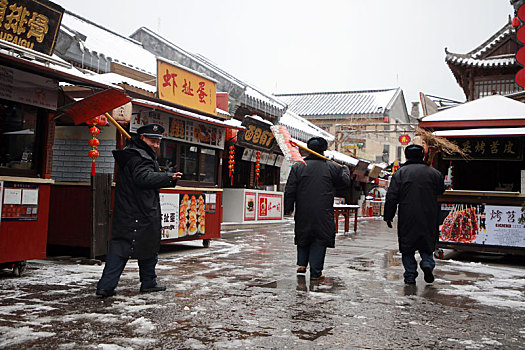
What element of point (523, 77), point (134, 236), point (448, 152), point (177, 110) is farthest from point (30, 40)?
point (448, 152)

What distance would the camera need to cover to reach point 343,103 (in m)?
44.4

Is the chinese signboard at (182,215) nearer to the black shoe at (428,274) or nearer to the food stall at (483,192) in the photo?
the black shoe at (428,274)

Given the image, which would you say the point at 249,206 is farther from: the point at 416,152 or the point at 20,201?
the point at 20,201

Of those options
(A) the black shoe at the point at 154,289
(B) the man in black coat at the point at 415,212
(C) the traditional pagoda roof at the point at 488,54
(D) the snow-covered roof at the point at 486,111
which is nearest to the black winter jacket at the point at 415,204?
(B) the man in black coat at the point at 415,212

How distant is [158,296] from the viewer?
17.5 feet

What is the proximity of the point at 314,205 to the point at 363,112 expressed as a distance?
36577 mm

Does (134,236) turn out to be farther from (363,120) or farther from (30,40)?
(363,120)

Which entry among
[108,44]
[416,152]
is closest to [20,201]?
[416,152]

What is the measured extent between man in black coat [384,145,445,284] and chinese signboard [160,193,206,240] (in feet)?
13.6

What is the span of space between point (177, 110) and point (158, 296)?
4589 mm

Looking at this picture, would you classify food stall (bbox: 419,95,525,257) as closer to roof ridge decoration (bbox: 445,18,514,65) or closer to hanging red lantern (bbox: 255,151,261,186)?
hanging red lantern (bbox: 255,151,261,186)

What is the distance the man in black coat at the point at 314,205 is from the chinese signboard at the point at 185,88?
368 centimetres

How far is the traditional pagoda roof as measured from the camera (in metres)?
21.0

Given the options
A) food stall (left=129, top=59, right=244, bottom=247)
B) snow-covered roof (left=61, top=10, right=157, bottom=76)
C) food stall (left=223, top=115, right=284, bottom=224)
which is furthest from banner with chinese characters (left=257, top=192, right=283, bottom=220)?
food stall (left=129, top=59, right=244, bottom=247)
